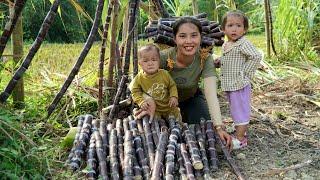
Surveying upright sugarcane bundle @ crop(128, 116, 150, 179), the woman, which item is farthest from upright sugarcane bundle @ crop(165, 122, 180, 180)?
the woman

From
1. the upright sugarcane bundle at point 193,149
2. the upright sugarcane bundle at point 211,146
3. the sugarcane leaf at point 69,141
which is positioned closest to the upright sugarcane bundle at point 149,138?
the upright sugarcane bundle at point 193,149

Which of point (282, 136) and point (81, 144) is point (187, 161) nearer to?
point (81, 144)

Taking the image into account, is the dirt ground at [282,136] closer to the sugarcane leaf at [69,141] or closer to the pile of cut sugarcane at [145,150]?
the pile of cut sugarcane at [145,150]

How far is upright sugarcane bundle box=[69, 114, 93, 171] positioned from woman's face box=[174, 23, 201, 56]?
77 centimetres

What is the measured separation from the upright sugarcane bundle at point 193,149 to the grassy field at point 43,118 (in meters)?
0.69

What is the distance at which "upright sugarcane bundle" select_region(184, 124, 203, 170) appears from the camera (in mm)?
2656

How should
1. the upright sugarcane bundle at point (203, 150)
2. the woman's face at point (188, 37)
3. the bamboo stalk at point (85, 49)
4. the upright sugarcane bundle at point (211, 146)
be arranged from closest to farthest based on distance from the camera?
1. the upright sugarcane bundle at point (203, 150)
2. the upright sugarcane bundle at point (211, 146)
3. the woman's face at point (188, 37)
4. the bamboo stalk at point (85, 49)

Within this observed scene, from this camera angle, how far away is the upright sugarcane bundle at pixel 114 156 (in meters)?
2.57

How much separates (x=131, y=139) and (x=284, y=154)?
1.01 metres

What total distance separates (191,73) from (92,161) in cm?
97

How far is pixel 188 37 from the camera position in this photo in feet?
9.98

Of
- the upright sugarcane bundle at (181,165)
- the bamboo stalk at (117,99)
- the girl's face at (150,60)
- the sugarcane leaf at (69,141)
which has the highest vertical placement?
the girl's face at (150,60)

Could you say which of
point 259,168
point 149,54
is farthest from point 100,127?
point 259,168

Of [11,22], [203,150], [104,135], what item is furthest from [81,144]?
[11,22]
